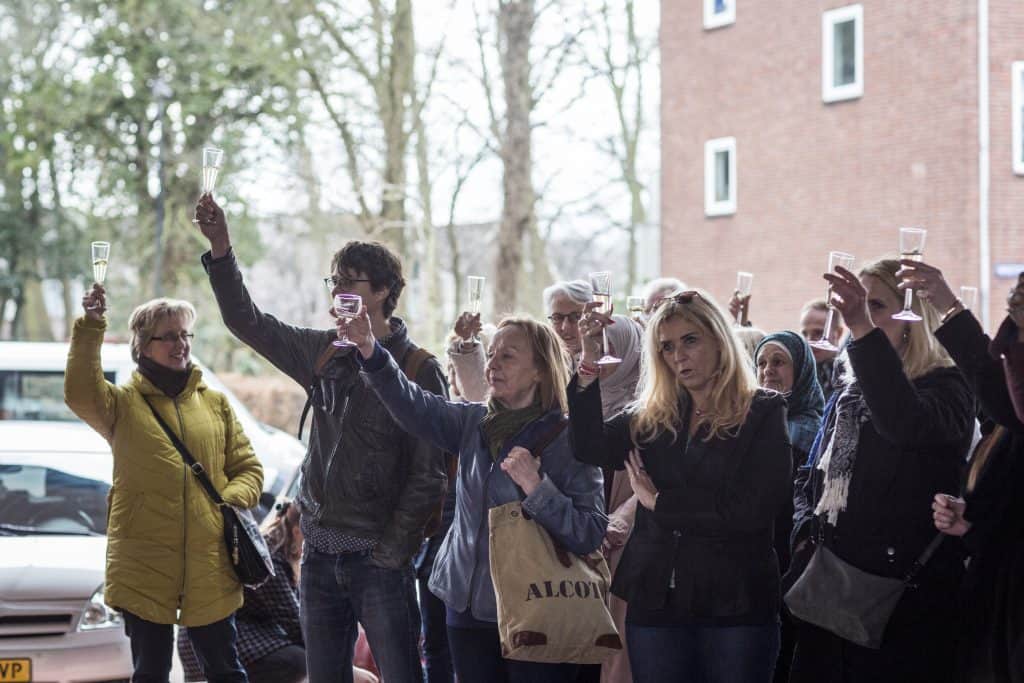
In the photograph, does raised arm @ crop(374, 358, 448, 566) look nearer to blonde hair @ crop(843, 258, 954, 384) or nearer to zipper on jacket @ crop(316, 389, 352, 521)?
zipper on jacket @ crop(316, 389, 352, 521)

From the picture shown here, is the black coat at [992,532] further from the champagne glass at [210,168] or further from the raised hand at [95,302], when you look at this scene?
the raised hand at [95,302]

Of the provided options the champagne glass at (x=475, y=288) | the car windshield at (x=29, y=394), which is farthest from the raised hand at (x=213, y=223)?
the car windshield at (x=29, y=394)

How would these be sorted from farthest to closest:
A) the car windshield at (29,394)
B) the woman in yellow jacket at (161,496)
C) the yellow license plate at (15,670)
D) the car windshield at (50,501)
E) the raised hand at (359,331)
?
1. the car windshield at (29,394)
2. the car windshield at (50,501)
3. the yellow license plate at (15,670)
4. the woman in yellow jacket at (161,496)
5. the raised hand at (359,331)

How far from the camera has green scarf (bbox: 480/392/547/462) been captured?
4535 millimetres

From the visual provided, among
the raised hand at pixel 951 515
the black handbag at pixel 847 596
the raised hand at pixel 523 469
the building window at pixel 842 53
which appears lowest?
the black handbag at pixel 847 596

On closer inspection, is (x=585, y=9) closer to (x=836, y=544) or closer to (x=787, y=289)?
(x=787, y=289)

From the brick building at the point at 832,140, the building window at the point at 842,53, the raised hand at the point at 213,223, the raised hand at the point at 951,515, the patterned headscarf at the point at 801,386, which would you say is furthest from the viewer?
the building window at the point at 842,53

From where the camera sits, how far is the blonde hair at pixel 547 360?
4621mm

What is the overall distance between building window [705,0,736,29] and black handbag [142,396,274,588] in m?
21.3

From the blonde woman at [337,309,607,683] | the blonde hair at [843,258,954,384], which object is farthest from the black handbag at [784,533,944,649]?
the blonde woman at [337,309,607,683]

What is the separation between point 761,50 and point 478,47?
8968 millimetres

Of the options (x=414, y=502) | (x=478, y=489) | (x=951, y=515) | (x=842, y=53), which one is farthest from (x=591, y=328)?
(x=842, y=53)

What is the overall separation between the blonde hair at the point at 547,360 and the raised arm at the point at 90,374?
5.60 ft

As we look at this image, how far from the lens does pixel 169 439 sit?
575 centimetres
